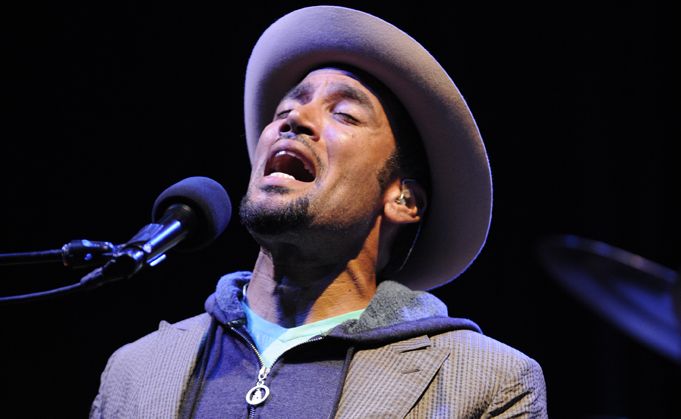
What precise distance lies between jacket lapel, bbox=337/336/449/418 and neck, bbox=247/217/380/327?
0.25 metres

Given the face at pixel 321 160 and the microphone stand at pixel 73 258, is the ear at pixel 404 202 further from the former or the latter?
the microphone stand at pixel 73 258

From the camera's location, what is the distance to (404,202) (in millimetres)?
2398

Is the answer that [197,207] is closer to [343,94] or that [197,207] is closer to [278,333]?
[278,333]

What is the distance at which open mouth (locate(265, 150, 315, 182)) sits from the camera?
7.05ft

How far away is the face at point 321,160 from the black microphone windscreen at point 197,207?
29cm

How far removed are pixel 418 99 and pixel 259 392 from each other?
107cm

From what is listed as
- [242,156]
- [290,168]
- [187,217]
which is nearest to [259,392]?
[187,217]

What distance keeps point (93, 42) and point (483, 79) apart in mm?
2166

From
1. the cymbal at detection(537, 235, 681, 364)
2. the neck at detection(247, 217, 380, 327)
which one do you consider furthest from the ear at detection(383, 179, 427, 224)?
the cymbal at detection(537, 235, 681, 364)

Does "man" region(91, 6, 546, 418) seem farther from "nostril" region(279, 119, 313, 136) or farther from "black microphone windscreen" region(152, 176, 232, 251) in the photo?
"black microphone windscreen" region(152, 176, 232, 251)

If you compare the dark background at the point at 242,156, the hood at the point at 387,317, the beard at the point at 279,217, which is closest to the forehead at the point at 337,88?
the beard at the point at 279,217

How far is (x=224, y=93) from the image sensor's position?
11.6 ft

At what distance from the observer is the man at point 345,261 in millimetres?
1849

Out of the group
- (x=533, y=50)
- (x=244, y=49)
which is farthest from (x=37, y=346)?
(x=533, y=50)
